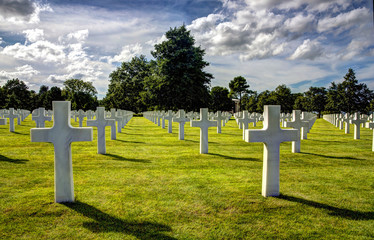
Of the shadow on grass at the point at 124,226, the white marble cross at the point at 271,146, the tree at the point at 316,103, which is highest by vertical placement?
the tree at the point at 316,103

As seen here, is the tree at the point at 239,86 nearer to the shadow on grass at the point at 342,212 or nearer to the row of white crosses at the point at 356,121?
the row of white crosses at the point at 356,121

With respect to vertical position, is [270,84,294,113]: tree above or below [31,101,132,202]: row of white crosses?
above

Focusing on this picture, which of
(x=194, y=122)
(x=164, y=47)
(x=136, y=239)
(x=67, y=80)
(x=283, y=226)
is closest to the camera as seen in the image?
(x=136, y=239)

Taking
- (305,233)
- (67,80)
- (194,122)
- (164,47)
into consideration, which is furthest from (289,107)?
(305,233)

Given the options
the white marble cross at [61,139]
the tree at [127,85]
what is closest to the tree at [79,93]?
the tree at [127,85]

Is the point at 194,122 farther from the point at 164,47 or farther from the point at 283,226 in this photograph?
the point at 164,47

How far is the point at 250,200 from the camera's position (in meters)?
4.33

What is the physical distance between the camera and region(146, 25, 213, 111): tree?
35.0 metres

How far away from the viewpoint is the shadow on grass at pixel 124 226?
125 inches

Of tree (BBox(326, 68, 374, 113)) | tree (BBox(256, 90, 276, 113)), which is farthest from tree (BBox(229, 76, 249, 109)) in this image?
tree (BBox(326, 68, 374, 113))

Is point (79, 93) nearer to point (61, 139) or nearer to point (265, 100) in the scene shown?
point (265, 100)

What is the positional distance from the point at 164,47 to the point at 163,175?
1275 inches

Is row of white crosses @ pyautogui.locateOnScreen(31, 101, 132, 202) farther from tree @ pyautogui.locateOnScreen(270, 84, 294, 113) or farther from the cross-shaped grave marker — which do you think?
tree @ pyautogui.locateOnScreen(270, 84, 294, 113)

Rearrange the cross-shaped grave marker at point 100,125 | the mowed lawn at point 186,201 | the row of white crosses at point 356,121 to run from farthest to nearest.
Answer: the row of white crosses at point 356,121 < the cross-shaped grave marker at point 100,125 < the mowed lawn at point 186,201
